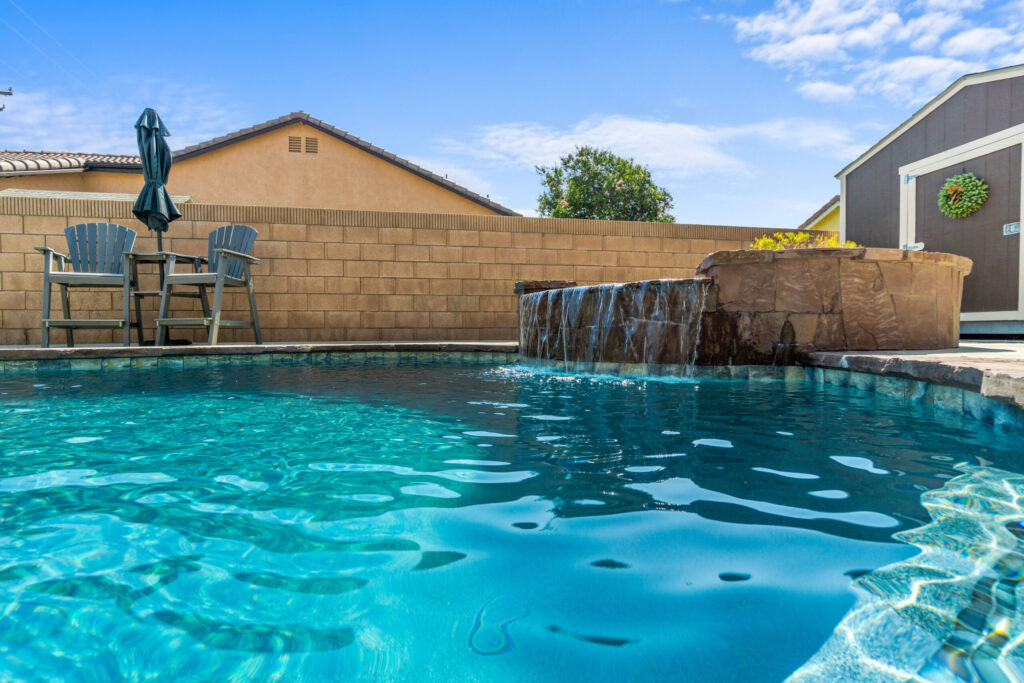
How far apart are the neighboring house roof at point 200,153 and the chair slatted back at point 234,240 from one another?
672 centimetres

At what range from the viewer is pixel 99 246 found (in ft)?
17.6

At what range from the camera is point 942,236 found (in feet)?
23.9

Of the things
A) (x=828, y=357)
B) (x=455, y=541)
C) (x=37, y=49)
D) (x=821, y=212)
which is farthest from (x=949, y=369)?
(x=37, y=49)

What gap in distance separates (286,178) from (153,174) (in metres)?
6.48

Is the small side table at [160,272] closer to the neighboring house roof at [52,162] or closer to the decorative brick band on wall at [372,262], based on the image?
the decorative brick band on wall at [372,262]

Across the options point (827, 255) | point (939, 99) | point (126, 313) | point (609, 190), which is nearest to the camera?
point (827, 255)

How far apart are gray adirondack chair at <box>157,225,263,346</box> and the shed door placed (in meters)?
8.54

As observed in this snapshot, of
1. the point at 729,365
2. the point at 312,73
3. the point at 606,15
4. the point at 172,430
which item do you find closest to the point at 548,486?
the point at 172,430

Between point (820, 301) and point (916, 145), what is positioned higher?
point (916, 145)

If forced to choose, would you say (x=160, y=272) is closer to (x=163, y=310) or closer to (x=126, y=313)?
(x=163, y=310)

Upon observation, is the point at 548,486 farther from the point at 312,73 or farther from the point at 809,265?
the point at 312,73

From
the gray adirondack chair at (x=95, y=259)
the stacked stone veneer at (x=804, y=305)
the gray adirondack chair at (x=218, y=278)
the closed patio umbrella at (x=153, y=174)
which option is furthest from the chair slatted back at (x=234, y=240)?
the stacked stone veneer at (x=804, y=305)

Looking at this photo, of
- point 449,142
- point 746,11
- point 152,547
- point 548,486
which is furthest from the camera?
point 449,142

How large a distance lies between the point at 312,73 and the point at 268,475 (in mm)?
12110
